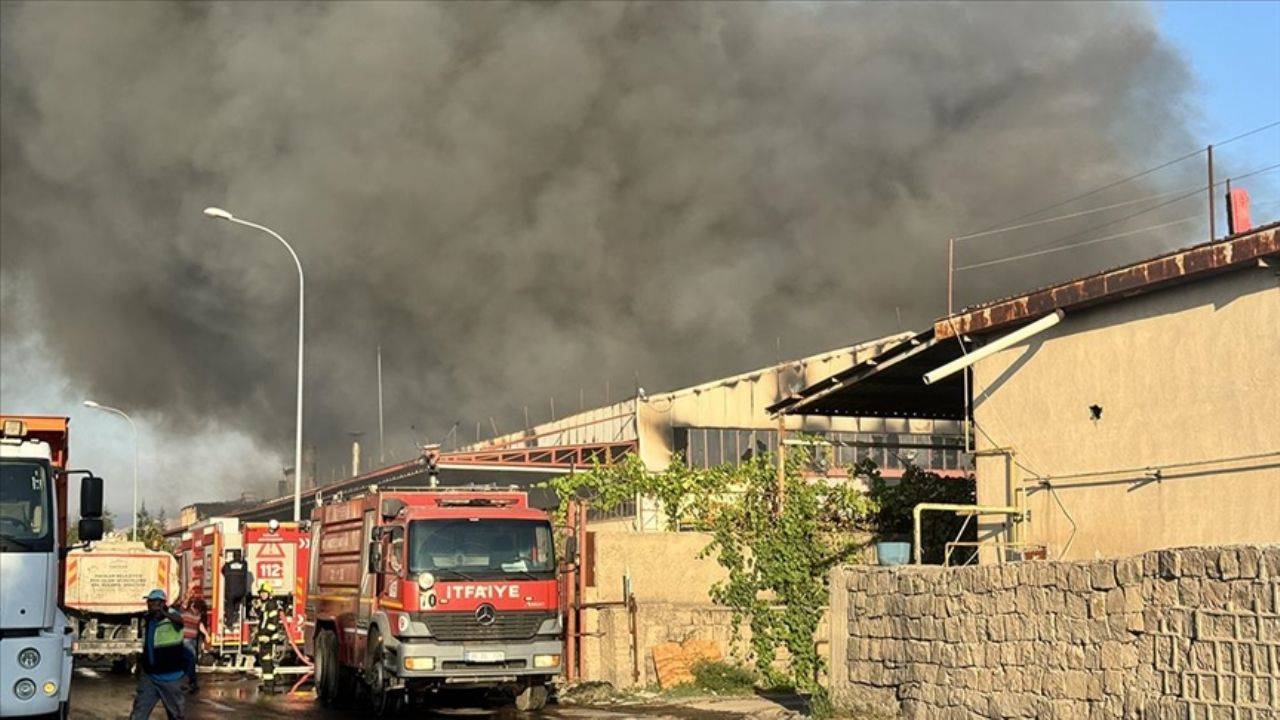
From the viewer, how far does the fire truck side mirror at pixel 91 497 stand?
13.5 meters

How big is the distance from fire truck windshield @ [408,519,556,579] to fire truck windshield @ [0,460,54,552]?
609 cm

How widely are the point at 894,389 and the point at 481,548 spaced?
25.7 feet

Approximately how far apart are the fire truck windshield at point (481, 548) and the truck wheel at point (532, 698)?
1.67m

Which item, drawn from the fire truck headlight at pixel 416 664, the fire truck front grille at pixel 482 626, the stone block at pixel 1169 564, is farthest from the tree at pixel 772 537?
the stone block at pixel 1169 564

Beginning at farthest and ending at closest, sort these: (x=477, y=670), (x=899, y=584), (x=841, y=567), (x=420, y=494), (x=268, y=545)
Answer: (x=268, y=545), (x=420, y=494), (x=477, y=670), (x=841, y=567), (x=899, y=584)

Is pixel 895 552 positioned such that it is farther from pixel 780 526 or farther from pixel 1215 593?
pixel 1215 593

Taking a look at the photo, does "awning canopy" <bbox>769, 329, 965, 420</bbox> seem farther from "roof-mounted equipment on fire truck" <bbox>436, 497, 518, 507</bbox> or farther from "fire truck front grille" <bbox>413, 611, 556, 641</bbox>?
"fire truck front grille" <bbox>413, 611, 556, 641</bbox>

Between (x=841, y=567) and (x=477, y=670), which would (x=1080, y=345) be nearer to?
(x=841, y=567)

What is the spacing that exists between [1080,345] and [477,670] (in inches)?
327

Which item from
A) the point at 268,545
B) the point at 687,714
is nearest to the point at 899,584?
the point at 687,714

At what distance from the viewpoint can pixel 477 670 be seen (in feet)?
62.3

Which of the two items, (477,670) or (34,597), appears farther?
(477,670)

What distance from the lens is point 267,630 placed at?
2844 cm

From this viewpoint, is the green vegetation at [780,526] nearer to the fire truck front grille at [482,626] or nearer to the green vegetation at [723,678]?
the green vegetation at [723,678]
